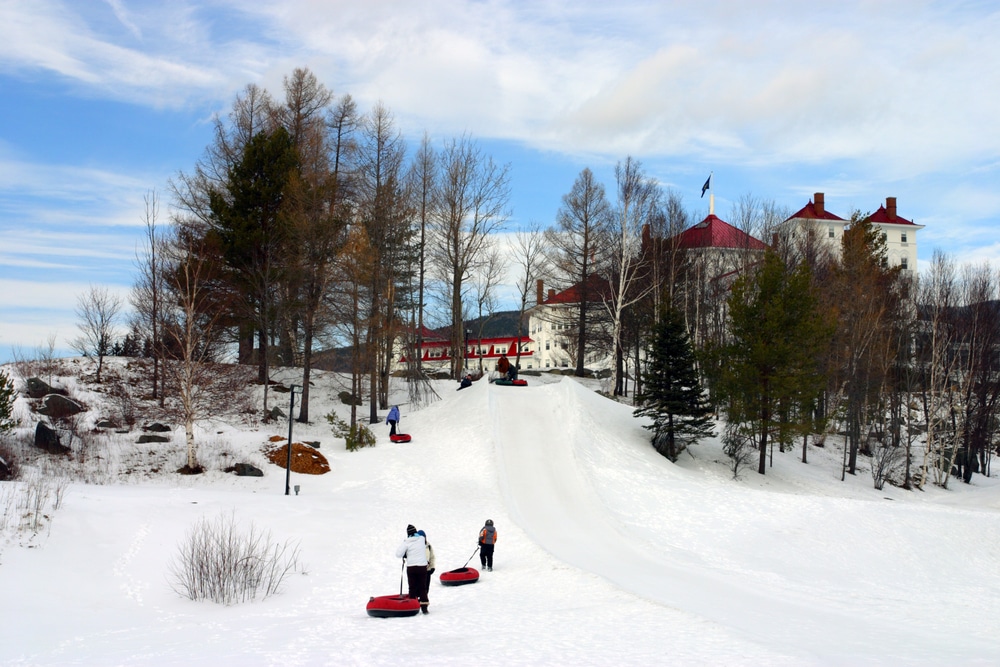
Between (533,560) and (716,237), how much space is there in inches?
2091

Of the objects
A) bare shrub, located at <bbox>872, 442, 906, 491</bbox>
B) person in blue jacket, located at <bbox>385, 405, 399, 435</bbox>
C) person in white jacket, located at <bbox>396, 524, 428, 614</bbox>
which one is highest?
person in blue jacket, located at <bbox>385, 405, 399, 435</bbox>

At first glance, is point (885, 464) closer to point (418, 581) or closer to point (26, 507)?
point (418, 581)

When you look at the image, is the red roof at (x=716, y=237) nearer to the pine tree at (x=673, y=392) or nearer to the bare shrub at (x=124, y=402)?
the pine tree at (x=673, y=392)

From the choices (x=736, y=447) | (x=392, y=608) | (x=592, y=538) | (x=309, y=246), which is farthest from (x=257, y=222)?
(x=392, y=608)

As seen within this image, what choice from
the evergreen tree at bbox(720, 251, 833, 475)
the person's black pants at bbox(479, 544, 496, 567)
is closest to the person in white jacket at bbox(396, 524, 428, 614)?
the person's black pants at bbox(479, 544, 496, 567)

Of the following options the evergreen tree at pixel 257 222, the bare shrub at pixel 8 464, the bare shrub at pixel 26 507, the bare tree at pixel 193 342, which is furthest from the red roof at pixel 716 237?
the bare shrub at pixel 26 507

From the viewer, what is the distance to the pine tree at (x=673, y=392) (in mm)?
31453

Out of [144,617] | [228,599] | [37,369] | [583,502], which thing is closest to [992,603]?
[583,502]

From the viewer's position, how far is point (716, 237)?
65250 mm

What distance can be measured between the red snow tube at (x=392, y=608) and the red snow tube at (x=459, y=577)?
117 inches

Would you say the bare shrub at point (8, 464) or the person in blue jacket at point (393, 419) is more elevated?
the person in blue jacket at point (393, 419)

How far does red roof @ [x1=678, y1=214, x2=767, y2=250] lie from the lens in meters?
53.7

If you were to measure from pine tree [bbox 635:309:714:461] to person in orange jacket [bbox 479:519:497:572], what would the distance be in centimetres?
1619

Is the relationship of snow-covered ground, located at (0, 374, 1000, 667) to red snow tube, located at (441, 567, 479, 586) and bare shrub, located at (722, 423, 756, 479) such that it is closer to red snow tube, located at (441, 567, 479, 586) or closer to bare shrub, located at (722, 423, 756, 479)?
red snow tube, located at (441, 567, 479, 586)
